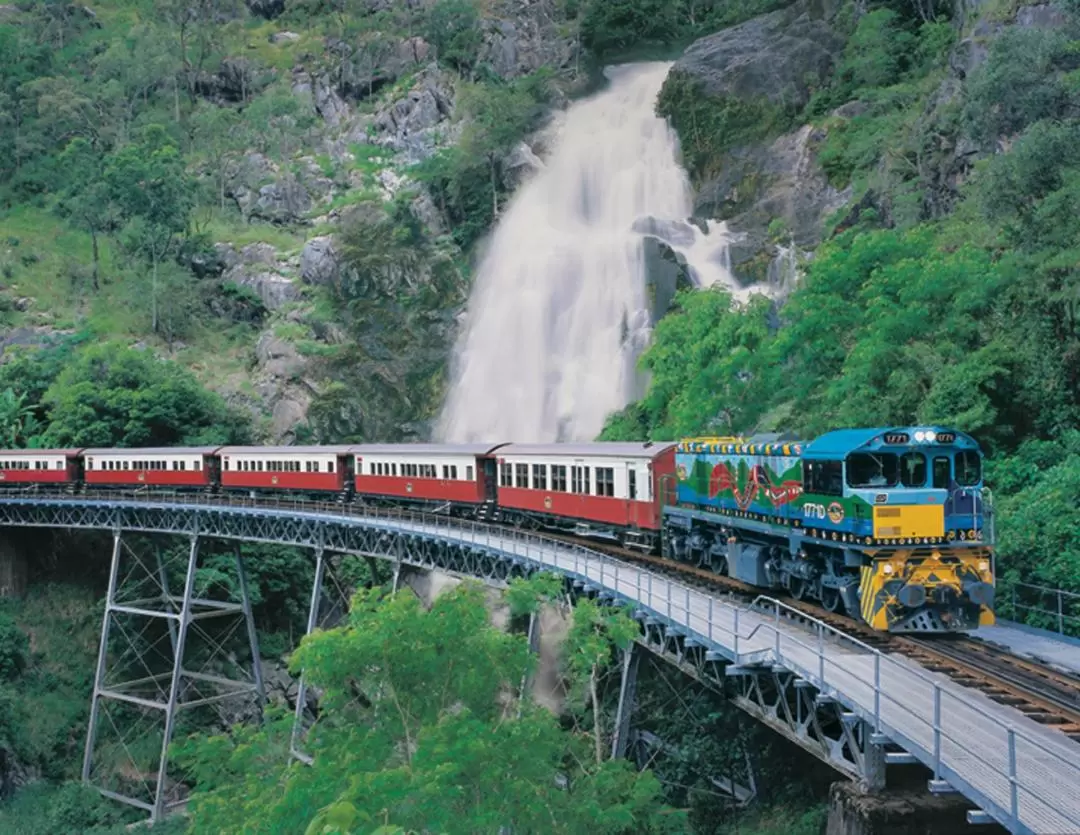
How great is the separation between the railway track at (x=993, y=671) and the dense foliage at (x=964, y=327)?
Result: 5736 mm

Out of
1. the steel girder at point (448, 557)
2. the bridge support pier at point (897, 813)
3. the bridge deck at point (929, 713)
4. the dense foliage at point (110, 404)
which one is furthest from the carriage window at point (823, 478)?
the dense foliage at point (110, 404)

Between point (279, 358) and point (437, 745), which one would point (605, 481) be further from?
point (279, 358)

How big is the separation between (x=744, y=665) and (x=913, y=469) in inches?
202

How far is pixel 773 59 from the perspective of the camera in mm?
69188

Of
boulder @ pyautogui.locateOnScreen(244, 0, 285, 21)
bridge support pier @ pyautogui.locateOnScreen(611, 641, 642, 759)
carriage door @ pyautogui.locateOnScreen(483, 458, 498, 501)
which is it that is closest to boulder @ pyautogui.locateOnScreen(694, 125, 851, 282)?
carriage door @ pyautogui.locateOnScreen(483, 458, 498, 501)

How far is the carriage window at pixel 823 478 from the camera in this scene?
58.4 feet

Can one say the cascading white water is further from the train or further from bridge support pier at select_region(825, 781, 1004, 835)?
→ bridge support pier at select_region(825, 781, 1004, 835)

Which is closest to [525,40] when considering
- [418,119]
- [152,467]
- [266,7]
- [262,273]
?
[418,119]

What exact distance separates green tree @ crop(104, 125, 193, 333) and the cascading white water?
22.2m

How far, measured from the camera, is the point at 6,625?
142 feet

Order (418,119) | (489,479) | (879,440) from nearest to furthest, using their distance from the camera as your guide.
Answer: (879,440), (489,479), (418,119)

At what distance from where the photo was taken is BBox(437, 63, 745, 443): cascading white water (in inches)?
2344

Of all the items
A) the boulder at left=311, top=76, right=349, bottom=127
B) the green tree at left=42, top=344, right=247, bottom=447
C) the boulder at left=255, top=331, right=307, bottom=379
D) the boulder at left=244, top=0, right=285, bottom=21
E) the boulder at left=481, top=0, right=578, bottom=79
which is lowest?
the green tree at left=42, top=344, right=247, bottom=447

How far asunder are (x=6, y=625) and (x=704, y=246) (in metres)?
40.8
